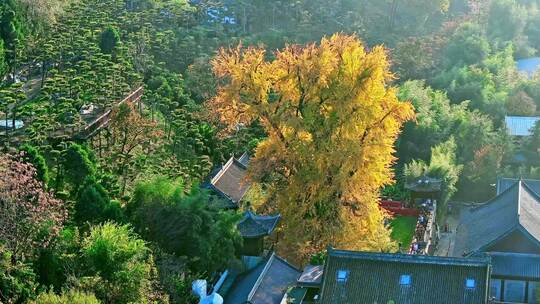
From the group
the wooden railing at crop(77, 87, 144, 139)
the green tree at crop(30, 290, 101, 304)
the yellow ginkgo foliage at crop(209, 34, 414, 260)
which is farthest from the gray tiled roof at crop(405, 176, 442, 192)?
the green tree at crop(30, 290, 101, 304)

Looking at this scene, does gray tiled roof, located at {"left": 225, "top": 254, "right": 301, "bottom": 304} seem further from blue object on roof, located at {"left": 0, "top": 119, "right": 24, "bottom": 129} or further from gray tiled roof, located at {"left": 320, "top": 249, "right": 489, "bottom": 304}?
blue object on roof, located at {"left": 0, "top": 119, "right": 24, "bottom": 129}

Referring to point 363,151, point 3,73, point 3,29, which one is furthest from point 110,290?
point 3,29

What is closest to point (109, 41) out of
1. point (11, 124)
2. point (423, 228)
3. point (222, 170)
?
point (11, 124)

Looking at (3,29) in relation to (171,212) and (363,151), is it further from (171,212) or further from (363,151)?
(363,151)

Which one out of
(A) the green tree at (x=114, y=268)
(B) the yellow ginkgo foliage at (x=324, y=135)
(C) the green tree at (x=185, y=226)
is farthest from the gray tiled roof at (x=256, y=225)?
(A) the green tree at (x=114, y=268)

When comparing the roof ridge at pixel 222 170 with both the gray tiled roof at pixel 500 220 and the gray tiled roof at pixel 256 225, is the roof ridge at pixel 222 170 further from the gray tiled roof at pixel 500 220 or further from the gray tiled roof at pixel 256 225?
the gray tiled roof at pixel 500 220

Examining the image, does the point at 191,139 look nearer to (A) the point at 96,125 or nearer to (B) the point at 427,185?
(A) the point at 96,125
